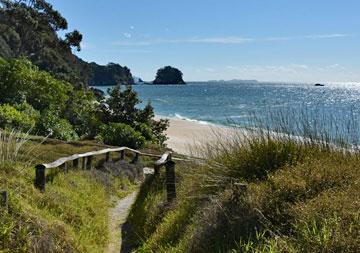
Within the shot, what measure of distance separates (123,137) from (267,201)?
59.8ft

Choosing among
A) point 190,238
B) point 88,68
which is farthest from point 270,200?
point 88,68

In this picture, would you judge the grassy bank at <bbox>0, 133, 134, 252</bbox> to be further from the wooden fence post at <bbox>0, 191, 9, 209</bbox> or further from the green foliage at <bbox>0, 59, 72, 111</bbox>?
the green foliage at <bbox>0, 59, 72, 111</bbox>

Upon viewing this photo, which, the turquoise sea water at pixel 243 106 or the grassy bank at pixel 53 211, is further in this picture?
the turquoise sea water at pixel 243 106

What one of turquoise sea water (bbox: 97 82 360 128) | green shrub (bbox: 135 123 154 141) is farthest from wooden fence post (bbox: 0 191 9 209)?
green shrub (bbox: 135 123 154 141)

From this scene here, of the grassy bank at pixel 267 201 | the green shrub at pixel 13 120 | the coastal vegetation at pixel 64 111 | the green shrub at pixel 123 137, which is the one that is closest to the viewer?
the grassy bank at pixel 267 201

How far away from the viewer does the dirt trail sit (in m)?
8.17

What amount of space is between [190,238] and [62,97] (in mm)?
20836

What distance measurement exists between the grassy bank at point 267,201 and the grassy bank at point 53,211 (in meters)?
1.05

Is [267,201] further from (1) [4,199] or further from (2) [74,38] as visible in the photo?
(2) [74,38]

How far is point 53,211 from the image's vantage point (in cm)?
778

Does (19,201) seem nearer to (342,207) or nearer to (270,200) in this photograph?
(270,200)

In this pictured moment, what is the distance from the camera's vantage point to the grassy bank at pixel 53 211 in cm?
616

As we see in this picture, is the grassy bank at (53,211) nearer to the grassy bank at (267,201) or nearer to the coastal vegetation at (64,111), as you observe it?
the grassy bank at (267,201)

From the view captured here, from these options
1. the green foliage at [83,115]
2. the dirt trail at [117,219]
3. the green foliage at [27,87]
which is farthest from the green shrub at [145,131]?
the dirt trail at [117,219]
